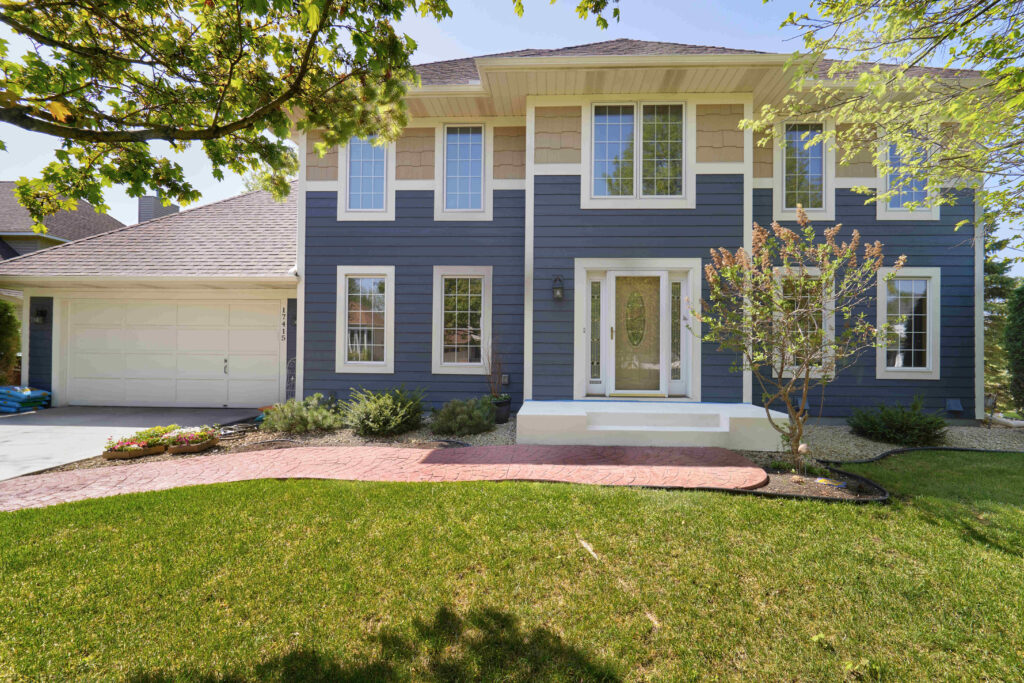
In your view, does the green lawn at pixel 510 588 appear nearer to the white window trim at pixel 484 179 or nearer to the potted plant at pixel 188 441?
the potted plant at pixel 188 441

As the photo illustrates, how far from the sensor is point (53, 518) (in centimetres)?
358

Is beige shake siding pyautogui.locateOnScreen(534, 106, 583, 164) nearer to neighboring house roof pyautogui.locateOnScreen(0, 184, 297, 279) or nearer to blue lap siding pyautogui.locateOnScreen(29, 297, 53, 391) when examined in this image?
neighboring house roof pyautogui.locateOnScreen(0, 184, 297, 279)

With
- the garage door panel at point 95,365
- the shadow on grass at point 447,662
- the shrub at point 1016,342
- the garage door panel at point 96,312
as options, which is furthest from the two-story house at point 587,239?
the shadow on grass at point 447,662

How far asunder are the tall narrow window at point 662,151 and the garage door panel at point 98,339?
423 inches

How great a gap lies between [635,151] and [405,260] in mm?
4389

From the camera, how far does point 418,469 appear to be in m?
4.91

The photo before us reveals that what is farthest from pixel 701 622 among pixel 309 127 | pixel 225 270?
pixel 225 270

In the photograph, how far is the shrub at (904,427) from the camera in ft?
20.9

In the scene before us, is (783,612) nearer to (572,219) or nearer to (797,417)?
(797,417)

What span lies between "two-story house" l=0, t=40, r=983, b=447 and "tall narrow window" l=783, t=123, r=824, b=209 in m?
0.03

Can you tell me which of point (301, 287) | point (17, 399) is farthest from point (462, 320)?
point (17, 399)

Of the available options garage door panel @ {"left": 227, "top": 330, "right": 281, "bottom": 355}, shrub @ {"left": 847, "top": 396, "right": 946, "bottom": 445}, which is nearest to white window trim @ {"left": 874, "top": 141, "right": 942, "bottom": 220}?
shrub @ {"left": 847, "top": 396, "right": 946, "bottom": 445}

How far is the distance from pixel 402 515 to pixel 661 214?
5952 mm

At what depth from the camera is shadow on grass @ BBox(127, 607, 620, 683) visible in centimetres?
202
